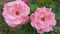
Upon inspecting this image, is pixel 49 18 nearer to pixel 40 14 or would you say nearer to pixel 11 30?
pixel 40 14

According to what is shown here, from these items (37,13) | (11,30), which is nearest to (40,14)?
(37,13)

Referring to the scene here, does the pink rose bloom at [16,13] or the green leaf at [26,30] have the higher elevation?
the pink rose bloom at [16,13]

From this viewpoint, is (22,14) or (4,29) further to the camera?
(4,29)

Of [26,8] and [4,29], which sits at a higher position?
[26,8]

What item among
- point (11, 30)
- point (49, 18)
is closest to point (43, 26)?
point (49, 18)
